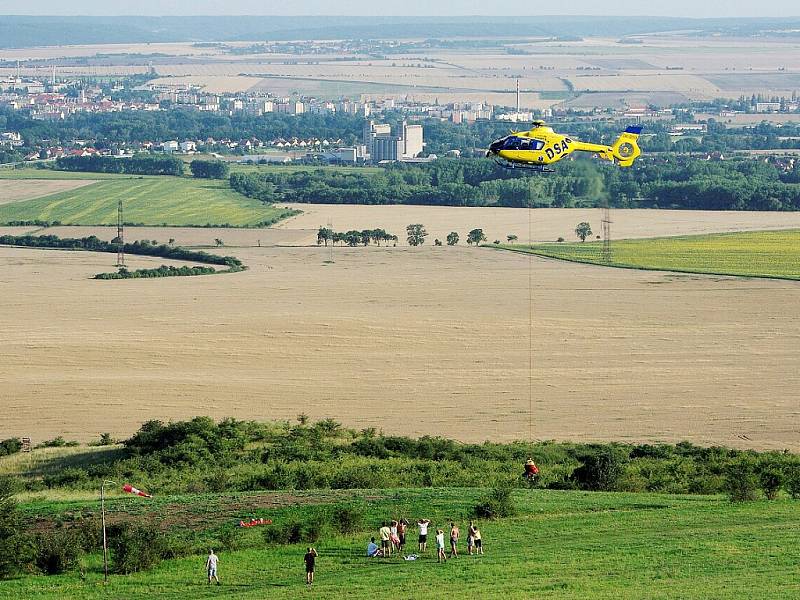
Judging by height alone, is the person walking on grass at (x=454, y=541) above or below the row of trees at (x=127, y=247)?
above

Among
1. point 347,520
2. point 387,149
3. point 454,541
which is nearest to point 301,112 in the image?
point 387,149

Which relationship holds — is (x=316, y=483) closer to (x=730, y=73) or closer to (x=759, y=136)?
(x=759, y=136)

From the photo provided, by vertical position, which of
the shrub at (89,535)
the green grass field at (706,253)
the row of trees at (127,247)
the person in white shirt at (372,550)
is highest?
the person in white shirt at (372,550)

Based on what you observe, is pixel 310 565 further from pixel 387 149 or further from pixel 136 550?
pixel 387 149

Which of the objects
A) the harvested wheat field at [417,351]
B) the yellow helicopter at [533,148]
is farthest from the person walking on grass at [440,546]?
the harvested wheat field at [417,351]

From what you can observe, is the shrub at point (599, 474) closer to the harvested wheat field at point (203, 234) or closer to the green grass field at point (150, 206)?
the harvested wheat field at point (203, 234)

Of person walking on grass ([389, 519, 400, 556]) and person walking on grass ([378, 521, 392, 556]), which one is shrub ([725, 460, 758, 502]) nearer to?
person walking on grass ([389, 519, 400, 556])

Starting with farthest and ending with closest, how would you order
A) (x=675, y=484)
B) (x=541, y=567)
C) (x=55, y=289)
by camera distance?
(x=55, y=289), (x=675, y=484), (x=541, y=567)

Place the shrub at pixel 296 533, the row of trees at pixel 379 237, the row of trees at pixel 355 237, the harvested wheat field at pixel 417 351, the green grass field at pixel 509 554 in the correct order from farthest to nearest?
1. the row of trees at pixel 355 237
2. the row of trees at pixel 379 237
3. the harvested wheat field at pixel 417 351
4. the shrub at pixel 296 533
5. the green grass field at pixel 509 554

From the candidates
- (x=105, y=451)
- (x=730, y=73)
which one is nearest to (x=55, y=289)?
(x=105, y=451)
